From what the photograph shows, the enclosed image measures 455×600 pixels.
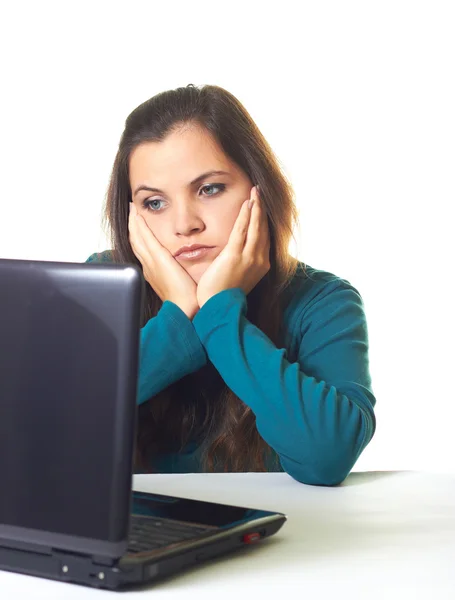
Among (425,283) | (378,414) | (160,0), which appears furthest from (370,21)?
(378,414)

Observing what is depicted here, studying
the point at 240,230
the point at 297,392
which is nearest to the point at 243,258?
the point at 240,230

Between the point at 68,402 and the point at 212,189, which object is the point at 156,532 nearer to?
the point at 68,402

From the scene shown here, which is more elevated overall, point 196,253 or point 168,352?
point 196,253

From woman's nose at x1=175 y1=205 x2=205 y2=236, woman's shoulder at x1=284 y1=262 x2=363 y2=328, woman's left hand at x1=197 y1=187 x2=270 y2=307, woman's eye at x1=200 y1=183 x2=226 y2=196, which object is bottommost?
woman's shoulder at x1=284 y1=262 x2=363 y2=328

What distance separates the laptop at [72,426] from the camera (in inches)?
25.6

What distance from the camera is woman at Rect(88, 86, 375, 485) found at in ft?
4.78

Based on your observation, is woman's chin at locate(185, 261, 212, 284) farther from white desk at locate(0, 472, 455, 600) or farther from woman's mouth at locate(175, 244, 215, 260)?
white desk at locate(0, 472, 455, 600)

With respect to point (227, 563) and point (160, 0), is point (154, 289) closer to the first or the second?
point (227, 563)

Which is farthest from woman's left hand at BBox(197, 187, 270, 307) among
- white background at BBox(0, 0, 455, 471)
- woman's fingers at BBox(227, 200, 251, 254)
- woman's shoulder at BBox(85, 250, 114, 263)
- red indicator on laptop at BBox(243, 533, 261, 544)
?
white background at BBox(0, 0, 455, 471)

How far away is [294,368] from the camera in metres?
1.33

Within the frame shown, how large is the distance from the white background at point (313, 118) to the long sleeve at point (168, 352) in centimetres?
163

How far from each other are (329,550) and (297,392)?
1.63 ft

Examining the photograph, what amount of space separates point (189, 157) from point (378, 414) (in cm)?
189

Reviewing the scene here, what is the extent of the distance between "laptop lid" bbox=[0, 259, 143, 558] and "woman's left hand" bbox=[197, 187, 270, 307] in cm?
77
